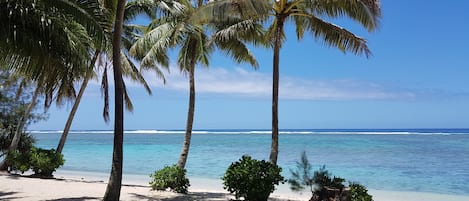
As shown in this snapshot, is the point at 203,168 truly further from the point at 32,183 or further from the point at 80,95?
the point at 32,183

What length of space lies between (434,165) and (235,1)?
17.4 metres

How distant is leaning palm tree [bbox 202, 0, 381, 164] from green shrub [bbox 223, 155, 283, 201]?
0.81 m

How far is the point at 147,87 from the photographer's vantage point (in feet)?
60.1

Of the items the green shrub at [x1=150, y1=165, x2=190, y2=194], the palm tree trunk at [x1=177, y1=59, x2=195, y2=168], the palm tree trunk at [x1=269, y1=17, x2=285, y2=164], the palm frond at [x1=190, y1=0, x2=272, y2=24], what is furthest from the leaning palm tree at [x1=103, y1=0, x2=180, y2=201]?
the palm tree trunk at [x1=177, y1=59, x2=195, y2=168]

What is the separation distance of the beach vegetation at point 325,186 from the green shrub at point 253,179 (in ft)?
1.71

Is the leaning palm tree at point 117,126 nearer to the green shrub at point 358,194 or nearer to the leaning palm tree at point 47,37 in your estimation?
the leaning palm tree at point 47,37

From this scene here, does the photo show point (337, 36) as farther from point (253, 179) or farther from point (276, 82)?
point (253, 179)

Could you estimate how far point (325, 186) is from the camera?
7.67 m

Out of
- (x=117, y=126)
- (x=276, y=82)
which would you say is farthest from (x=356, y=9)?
(x=117, y=126)

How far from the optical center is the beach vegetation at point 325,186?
708 centimetres

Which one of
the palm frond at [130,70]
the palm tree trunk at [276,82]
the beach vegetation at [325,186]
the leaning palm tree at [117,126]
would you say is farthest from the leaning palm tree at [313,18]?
the palm frond at [130,70]

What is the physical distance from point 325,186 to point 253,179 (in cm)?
216

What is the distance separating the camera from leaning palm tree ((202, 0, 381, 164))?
9.99 metres

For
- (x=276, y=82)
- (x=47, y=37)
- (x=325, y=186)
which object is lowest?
(x=325, y=186)
